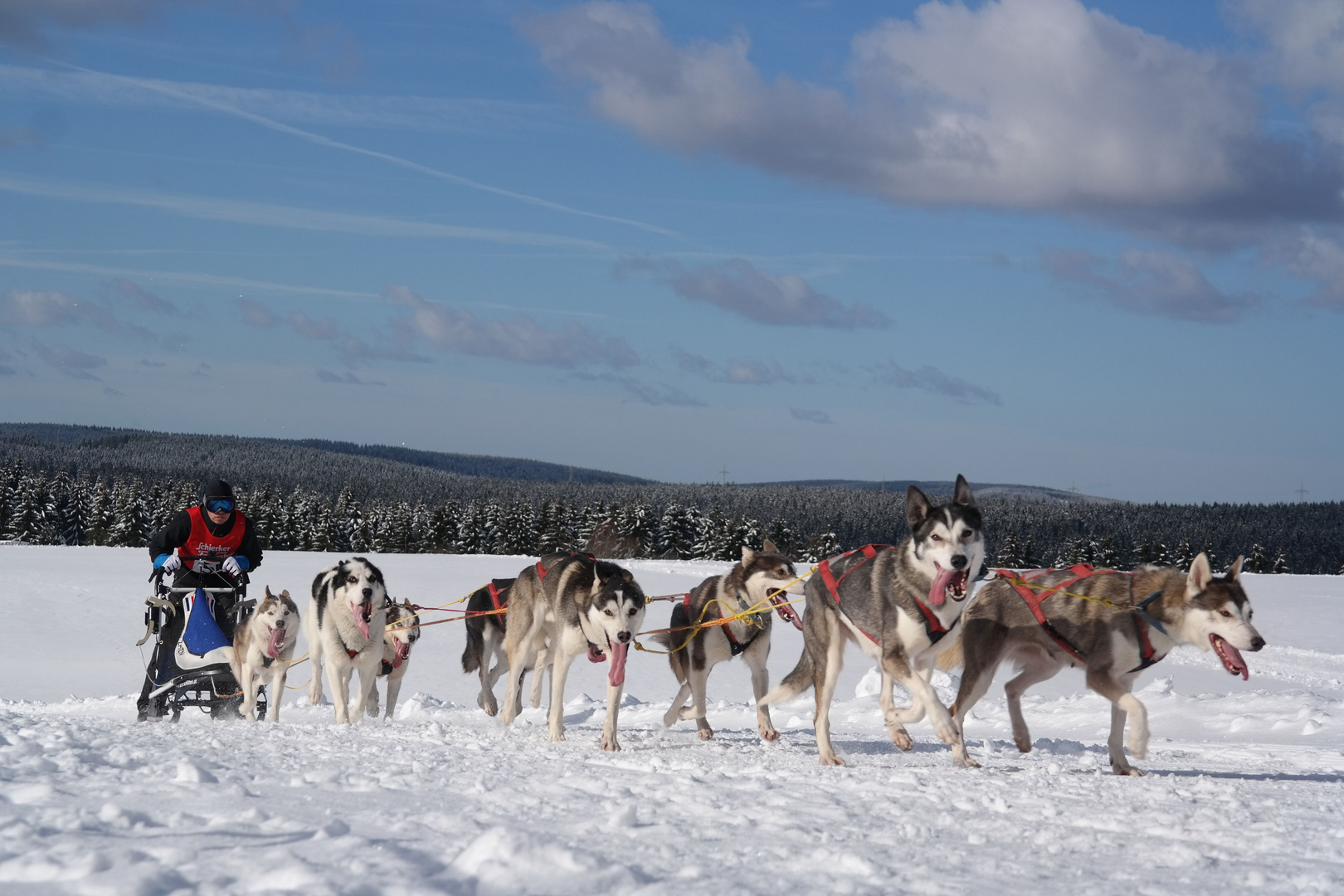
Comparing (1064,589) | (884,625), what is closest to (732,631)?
(884,625)

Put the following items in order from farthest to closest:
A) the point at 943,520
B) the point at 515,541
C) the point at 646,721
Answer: the point at 515,541 < the point at 646,721 < the point at 943,520

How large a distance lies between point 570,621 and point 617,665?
0.86m

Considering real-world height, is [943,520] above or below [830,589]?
above

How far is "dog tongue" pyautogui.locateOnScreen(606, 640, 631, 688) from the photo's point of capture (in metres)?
6.74

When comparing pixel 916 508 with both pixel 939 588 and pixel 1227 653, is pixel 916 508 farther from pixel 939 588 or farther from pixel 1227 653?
pixel 1227 653

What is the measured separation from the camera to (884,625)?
6223mm

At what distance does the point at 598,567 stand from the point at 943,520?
86.6 inches

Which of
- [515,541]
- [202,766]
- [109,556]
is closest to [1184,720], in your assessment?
[202,766]

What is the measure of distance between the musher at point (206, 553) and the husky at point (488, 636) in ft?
6.28

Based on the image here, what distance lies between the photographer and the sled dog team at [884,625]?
6.14m

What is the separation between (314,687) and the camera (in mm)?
9625

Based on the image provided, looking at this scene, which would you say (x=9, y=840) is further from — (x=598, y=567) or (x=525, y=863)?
(x=598, y=567)

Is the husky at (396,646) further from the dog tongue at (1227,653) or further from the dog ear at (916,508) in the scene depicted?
the dog tongue at (1227,653)

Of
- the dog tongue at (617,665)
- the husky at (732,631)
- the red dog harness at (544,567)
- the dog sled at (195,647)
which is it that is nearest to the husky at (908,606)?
the dog tongue at (617,665)
